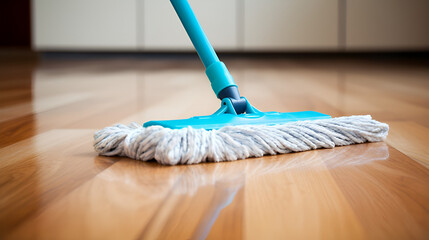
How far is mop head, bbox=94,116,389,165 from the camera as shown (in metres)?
0.63

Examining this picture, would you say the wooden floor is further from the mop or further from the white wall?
the white wall

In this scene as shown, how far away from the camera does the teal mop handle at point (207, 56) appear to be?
2.74ft

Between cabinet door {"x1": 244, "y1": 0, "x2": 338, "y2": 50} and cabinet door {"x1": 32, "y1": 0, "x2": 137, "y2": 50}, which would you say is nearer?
cabinet door {"x1": 244, "y1": 0, "x2": 338, "y2": 50}

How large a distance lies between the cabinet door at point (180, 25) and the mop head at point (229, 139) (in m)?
2.86

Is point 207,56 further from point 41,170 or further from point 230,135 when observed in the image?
point 41,170

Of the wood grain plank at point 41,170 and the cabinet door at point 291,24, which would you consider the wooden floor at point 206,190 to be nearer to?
the wood grain plank at point 41,170

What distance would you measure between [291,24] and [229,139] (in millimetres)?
2983

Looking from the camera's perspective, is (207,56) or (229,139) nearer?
(229,139)

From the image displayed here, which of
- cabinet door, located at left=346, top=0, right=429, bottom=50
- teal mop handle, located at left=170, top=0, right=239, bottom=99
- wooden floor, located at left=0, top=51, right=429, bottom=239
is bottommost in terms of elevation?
wooden floor, located at left=0, top=51, right=429, bottom=239

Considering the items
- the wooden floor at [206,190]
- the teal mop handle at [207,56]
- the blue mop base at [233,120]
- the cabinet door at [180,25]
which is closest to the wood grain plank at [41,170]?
the wooden floor at [206,190]

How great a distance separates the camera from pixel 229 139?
66 centimetres

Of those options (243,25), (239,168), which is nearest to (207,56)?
(239,168)

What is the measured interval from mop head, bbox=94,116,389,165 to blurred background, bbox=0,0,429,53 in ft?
9.32

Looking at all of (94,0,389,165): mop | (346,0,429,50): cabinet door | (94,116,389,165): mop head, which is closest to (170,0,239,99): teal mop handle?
(94,0,389,165): mop
